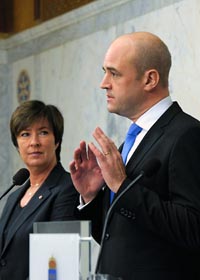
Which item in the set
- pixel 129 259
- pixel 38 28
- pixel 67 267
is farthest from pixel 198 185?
pixel 38 28

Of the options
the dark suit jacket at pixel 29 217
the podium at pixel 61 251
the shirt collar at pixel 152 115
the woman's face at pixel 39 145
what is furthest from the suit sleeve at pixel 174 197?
the woman's face at pixel 39 145

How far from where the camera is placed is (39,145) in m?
4.80

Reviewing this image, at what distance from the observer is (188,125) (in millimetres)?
3727

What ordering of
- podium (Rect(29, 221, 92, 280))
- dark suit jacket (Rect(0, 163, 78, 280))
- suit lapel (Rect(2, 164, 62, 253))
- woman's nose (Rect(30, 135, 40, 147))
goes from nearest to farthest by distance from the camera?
podium (Rect(29, 221, 92, 280))
dark suit jacket (Rect(0, 163, 78, 280))
suit lapel (Rect(2, 164, 62, 253))
woman's nose (Rect(30, 135, 40, 147))

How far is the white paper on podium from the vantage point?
10.7 feet

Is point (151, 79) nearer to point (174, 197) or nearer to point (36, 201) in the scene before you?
point (174, 197)

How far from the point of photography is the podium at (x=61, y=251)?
3.24m

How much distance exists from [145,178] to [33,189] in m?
1.30

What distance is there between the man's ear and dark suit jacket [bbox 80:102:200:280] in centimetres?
17

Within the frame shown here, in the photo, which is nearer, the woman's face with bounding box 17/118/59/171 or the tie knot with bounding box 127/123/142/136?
the tie knot with bounding box 127/123/142/136

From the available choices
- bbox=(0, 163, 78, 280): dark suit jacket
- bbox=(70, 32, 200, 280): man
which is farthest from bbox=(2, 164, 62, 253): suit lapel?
bbox=(70, 32, 200, 280): man

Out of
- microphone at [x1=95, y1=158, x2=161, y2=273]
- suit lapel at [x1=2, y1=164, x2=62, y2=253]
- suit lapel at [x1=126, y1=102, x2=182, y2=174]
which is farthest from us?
suit lapel at [x1=2, y1=164, x2=62, y2=253]

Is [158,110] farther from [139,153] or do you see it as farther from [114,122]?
[114,122]

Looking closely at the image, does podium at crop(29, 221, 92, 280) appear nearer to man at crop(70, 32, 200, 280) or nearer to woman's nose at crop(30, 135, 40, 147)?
man at crop(70, 32, 200, 280)
